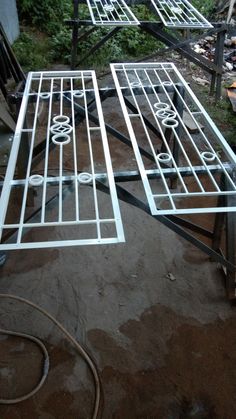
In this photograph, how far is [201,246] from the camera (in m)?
2.27

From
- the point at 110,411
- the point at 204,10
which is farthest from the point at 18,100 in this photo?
the point at 204,10

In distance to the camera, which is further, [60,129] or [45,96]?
[45,96]

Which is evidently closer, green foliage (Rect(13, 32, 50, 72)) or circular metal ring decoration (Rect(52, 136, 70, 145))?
circular metal ring decoration (Rect(52, 136, 70, 145))

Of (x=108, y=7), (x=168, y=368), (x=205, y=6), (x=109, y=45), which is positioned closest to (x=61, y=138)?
(x=168, y=368)

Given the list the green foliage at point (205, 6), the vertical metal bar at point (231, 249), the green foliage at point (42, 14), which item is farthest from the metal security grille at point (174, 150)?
the green foliage at point (205, 6)

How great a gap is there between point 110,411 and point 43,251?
139 centimetres

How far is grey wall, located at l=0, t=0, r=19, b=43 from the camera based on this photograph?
5996 millimetres

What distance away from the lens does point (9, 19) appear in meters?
6.34

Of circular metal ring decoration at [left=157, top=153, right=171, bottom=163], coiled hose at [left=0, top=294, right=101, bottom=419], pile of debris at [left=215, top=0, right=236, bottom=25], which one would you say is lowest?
coiled hose at [left=0, top=294, right=101, bottom=419]

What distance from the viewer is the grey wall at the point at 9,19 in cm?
600

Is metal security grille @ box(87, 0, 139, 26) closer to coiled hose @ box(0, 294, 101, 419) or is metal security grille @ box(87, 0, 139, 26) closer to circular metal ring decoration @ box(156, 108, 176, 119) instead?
circular metal ring decoration @ box(156, 108, 176, 119)

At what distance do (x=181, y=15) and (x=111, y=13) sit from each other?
3.17ft

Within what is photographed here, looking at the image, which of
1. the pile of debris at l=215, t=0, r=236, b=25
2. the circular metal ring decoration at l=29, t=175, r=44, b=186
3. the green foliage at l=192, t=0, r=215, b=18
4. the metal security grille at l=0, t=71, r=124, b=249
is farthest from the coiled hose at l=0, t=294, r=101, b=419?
the pile of debris at l=215, t=0, r=236, b=25

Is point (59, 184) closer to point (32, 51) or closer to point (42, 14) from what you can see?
point (32, 51)
